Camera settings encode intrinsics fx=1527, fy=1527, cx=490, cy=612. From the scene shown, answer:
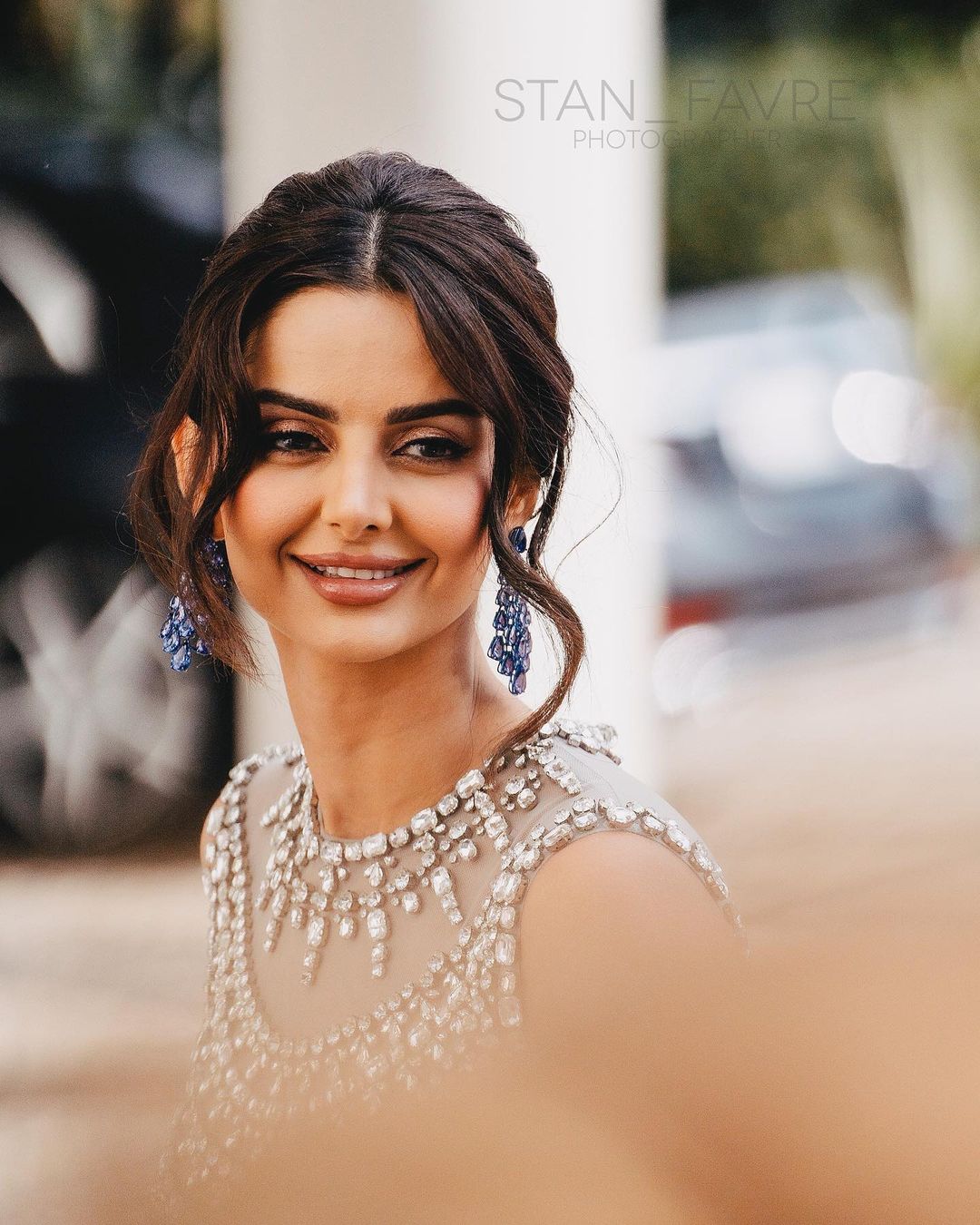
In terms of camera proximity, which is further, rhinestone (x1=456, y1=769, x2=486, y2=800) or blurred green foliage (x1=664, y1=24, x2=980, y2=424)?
blurred green foliage (x1=664, y1=24, x2=980, y2=424)

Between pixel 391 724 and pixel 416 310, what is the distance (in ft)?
1.08

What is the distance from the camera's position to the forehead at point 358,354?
1048mm

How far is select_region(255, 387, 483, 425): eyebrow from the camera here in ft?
3.43

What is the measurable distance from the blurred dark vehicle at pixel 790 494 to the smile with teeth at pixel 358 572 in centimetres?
446

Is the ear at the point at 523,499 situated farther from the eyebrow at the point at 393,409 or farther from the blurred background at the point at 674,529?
the blurred background at the point at 674,529

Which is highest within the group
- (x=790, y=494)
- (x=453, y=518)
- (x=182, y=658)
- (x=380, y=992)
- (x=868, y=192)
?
(x=868, y=192)

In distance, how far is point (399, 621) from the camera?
3.58 ft

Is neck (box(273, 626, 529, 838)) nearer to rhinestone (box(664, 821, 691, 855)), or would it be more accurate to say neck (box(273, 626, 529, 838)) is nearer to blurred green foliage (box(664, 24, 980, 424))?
rhinestone (box(664, 821, 691, 855))

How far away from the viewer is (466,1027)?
1030 mm

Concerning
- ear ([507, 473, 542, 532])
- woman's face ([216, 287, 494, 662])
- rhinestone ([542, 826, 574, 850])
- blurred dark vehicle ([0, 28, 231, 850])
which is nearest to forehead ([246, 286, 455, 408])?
woman's face ([216, 287, 494, 662])

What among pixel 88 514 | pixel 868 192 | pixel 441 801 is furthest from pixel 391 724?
pixel 868 192

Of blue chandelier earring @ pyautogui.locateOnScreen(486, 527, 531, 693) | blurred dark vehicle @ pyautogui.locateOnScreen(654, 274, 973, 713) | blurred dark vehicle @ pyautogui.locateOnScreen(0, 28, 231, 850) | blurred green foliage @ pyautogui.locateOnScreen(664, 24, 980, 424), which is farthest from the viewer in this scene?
blurred green foliage @ pyautogui.locateOnScreen(664, 24, 980, 424)

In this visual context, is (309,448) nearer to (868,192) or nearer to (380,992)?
(380,992)

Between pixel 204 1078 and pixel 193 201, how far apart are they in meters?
2.85
